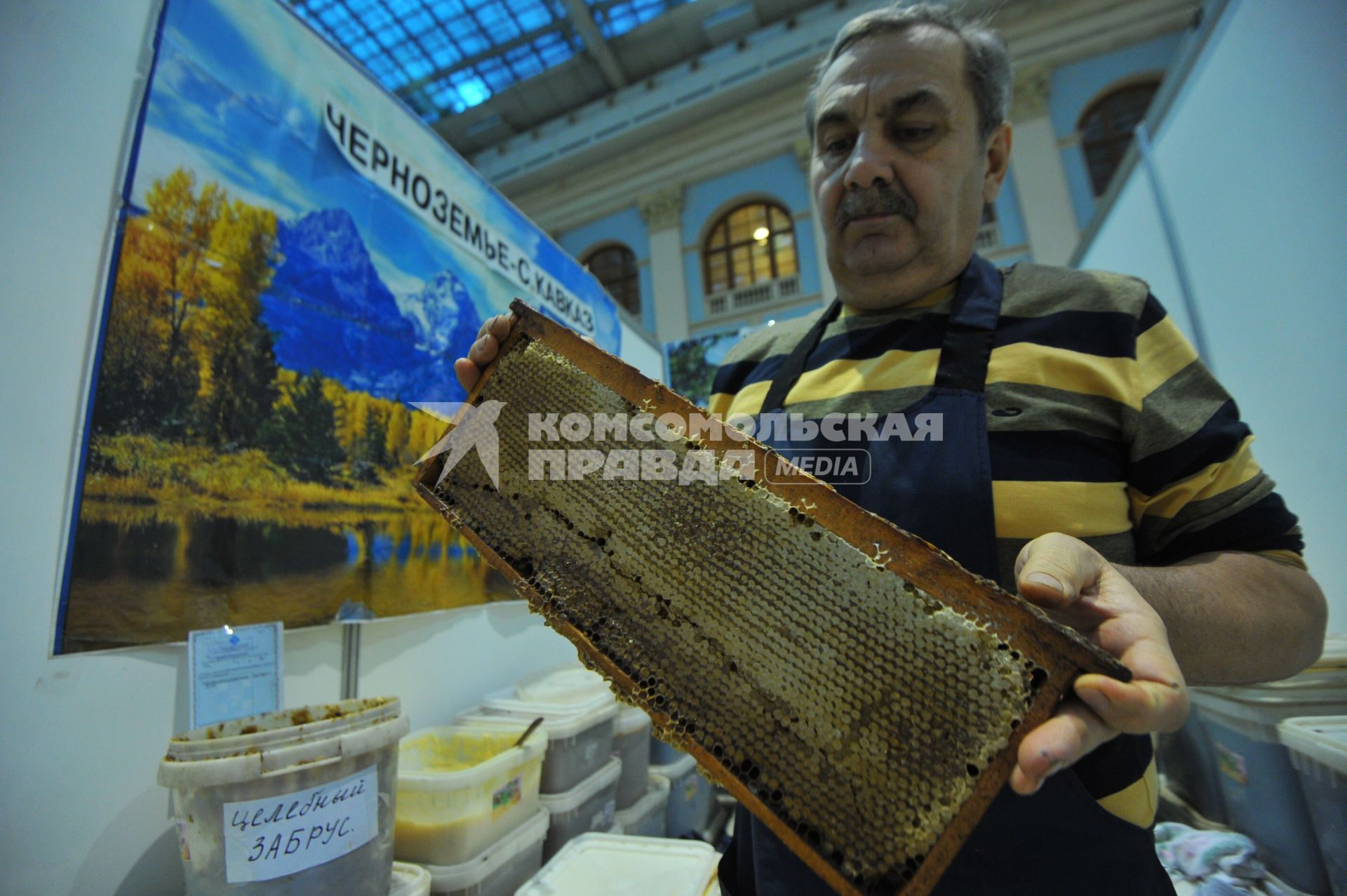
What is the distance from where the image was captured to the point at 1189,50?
2.76 m

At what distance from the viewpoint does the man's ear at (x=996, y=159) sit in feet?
4.85

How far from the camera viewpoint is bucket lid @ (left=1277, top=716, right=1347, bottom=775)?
5.41ft

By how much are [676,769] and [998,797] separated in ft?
9.52

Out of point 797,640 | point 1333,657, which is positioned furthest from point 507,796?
point 1333,657

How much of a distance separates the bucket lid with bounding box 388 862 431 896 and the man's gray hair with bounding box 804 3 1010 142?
260cm

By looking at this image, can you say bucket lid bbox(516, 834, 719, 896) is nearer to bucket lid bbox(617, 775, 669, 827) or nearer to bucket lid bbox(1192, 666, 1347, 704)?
bucket lid bbox(617, 775, 669, 827)

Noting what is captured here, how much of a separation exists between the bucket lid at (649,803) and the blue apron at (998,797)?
1.92 meters

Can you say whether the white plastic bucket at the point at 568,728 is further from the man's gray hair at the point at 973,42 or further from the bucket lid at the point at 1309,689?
the man's gray hair at the point at 973,42

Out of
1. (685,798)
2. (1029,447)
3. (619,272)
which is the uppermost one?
(619,272)

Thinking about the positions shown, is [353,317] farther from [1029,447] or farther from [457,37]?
[457,37]

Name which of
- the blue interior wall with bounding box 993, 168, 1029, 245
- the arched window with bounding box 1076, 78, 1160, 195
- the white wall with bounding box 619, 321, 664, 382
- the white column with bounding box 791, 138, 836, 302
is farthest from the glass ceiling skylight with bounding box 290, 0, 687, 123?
the white wall with bounding box 619, 321, 664, 382

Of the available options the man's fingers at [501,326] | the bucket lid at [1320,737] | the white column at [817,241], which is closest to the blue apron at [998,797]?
the man's fingers at [501,326]

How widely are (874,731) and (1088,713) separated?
259 mm

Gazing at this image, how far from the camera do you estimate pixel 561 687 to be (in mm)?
3084
